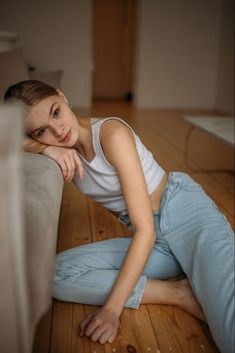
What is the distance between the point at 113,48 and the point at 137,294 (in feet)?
24.2

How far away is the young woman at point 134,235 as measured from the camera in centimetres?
97

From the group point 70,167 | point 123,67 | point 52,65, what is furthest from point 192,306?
point 123,67

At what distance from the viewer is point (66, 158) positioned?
108 centimetres

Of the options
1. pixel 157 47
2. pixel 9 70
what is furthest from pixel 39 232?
pixel 157 47

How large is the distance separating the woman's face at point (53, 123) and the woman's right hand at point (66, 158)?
2 cm

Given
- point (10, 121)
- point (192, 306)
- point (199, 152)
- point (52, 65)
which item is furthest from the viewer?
point (52, 65)

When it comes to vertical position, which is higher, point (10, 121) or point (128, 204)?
point (10, 121)

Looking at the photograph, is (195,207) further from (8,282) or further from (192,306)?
(8,282)

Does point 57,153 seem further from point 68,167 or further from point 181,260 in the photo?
point 181,260

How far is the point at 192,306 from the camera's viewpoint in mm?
1151

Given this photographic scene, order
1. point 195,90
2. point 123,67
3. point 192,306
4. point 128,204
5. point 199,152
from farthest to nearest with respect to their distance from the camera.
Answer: point 123,67 < point 195,90 < point 199,152 < point 192,306 < point 128,204

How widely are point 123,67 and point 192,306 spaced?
7350 mm

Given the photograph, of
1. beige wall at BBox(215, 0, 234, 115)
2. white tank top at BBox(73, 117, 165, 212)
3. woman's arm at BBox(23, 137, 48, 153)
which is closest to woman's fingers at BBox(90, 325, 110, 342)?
white tank top at BBox(73, 117, 165, 212)

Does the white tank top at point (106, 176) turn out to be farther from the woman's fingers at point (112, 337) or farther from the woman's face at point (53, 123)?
the woman's fingers at point (112, 337)
